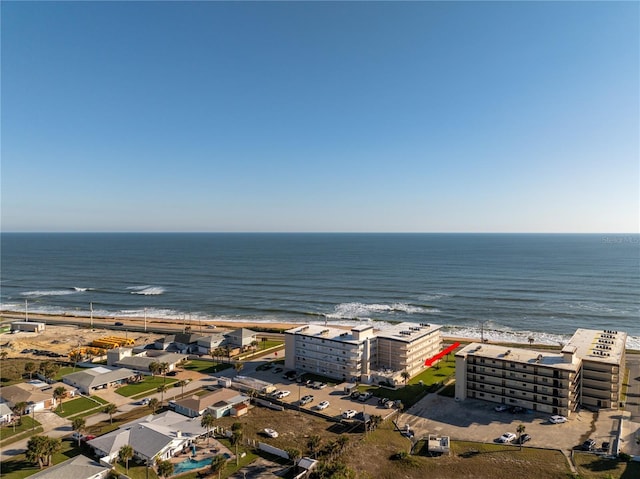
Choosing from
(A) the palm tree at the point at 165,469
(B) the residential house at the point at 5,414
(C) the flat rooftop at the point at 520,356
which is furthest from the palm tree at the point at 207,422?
(C) the flat rooftop at the point at 520,356

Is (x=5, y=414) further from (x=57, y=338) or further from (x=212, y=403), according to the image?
(x=57, y=338)

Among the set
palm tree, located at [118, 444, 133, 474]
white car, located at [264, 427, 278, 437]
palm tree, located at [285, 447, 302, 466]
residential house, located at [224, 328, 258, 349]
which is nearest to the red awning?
white car, located at [264, 427, 278, 437]

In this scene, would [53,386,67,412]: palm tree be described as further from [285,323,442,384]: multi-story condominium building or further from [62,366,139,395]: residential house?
[285,323,442,384]: multi-story condominium building

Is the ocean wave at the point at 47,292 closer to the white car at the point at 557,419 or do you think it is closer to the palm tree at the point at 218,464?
the palm tree at the point at 218,464

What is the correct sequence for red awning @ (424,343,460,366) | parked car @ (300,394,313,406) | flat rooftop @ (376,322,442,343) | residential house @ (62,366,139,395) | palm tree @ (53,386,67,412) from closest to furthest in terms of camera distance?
palm tree @ (53,386,67,412)
parked car @ (300,394,313,406)
residential house @ (62,366,139,395)
flat rooftop @ (376,322,442,343)
red awning @ (424,343,460,366)

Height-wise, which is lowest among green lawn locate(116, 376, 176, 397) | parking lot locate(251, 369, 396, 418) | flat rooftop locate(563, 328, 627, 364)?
green lawn locate(116, 376, 176, 397)

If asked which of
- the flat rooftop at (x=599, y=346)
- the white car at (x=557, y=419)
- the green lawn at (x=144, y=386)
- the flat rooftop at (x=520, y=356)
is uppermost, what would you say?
the flat rooftop at (x=599, y=346)

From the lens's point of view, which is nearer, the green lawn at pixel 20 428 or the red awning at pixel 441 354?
the green lawn at pixel 20 428
